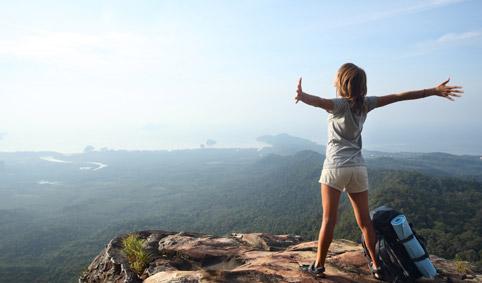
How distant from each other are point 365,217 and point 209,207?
112m

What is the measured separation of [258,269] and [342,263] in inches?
49.9

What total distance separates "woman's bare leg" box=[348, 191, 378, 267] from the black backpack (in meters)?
0.12

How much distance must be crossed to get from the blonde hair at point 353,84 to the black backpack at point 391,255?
154cm

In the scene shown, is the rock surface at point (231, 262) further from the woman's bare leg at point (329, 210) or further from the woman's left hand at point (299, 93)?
the woman's left hand at point (299, 93)

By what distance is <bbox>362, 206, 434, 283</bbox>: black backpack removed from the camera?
4926mm

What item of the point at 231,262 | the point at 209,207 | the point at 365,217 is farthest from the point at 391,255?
the point at 209,207

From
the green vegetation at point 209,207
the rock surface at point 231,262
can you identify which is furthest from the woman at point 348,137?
the green vegetation at point 209,207

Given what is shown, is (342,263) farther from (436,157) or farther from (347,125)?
(436,157)

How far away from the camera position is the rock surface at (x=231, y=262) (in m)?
5.27

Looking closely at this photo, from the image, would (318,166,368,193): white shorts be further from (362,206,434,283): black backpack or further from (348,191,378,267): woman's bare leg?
(362,206,434,283): black backpack

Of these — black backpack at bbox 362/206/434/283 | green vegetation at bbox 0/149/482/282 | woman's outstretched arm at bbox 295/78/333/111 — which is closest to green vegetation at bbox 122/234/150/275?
black backpack at bbox 362/206/434/283

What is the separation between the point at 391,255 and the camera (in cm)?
496

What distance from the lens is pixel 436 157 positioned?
153250 mm

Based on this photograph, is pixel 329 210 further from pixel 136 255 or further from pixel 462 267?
pixel 136 255
